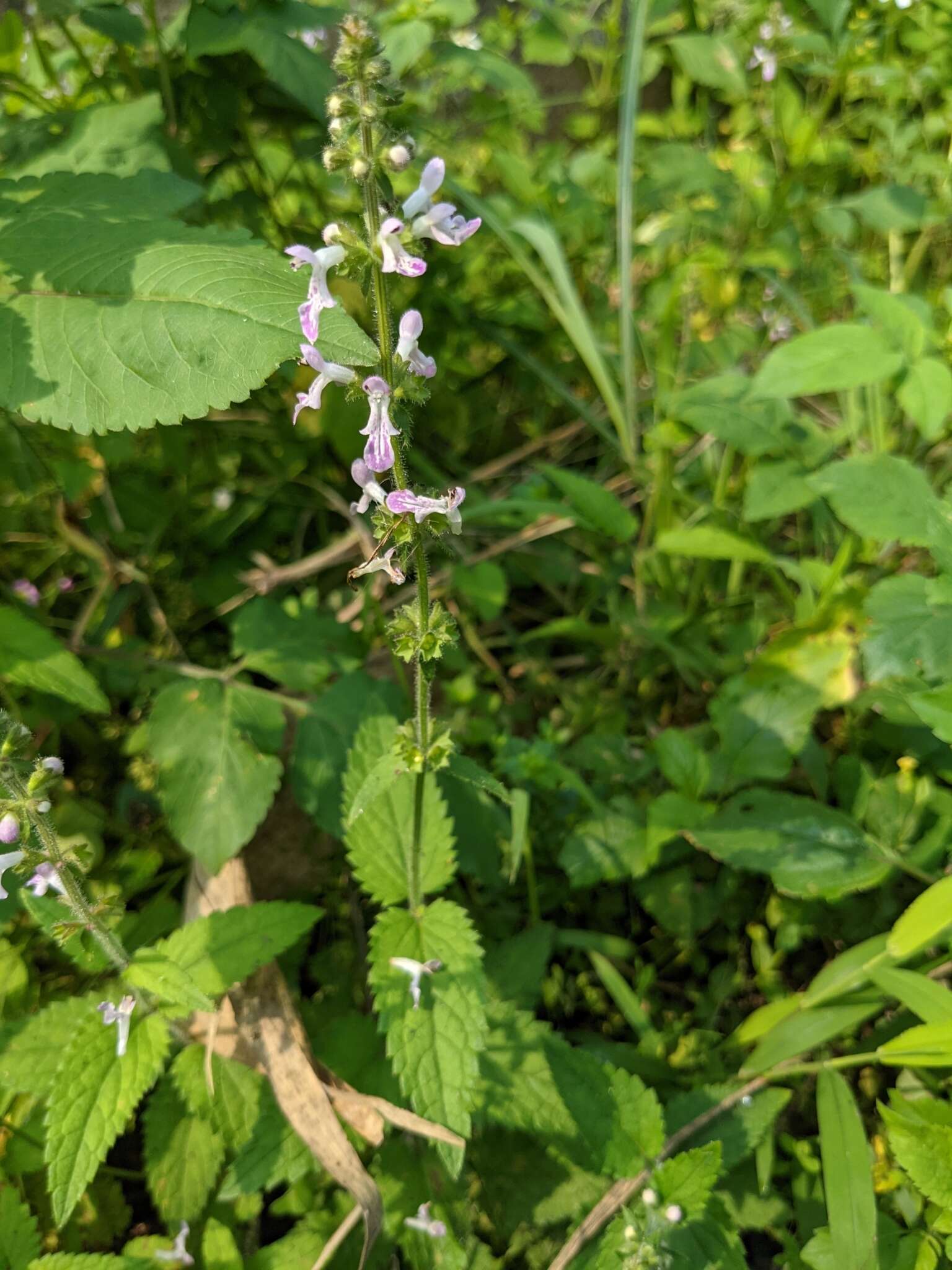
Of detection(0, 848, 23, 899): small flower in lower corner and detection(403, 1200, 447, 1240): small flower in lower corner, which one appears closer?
detection(0, 848, 23, 899): small flower in lower corner

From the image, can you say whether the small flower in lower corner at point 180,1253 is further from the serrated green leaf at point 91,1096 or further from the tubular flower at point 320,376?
the tubular flower at point 320,376

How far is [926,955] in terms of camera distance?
85.6 inches

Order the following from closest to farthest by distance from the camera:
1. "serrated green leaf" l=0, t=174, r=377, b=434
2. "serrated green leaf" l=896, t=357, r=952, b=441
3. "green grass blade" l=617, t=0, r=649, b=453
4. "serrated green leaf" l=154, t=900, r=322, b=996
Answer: "serrated green leaf" l=0, t=174, r=377, b=434 < "serrated green leaf" l=154, t=900, r=322, b=996 < "serrated green leaf" l=896, t=357, r=952, b=441 < "green grass blade" l=617, t=0, r=649, b=453

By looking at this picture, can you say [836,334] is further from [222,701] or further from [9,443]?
[9,443]

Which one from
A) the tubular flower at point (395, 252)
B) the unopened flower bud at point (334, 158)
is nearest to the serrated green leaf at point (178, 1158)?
the tubular flower at point (395, 252)

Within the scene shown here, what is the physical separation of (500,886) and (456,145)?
13.3 feet

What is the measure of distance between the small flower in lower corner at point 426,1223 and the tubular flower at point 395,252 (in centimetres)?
191

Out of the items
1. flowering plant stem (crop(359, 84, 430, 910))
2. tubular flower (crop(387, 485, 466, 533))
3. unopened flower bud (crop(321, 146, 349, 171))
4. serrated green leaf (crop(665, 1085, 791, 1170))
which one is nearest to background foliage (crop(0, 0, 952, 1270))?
serrated green leaf (crop(665, 1085, 791, 1170))

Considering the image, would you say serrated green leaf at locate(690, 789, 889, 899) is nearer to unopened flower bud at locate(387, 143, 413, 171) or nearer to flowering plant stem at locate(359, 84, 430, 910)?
flowering plant stem at locate(359, 84, 430, 910)

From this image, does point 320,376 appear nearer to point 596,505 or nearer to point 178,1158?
point 596,505

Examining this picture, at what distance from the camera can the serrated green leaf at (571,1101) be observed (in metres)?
1.83

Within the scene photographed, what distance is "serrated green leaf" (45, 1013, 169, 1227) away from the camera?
5.24ft

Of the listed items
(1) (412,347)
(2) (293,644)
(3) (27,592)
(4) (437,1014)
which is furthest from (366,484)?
(3) (27,592)

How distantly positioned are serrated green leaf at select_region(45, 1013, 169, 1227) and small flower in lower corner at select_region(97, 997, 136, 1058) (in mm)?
22
